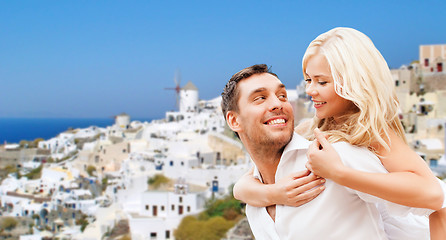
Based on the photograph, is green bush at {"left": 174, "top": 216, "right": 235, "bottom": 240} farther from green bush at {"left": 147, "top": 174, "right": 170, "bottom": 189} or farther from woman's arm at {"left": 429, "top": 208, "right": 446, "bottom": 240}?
woman's arm at {"left": 429, "top": 208, "right": 446, "bottom": 240}

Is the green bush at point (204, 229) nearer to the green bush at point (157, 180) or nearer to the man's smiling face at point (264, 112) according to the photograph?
the green bush at point (157, 180)

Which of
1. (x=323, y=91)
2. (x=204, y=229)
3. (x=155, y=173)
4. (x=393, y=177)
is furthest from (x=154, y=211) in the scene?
(x=393, y=177)

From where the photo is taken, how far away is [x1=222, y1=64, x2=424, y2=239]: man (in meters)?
1.42

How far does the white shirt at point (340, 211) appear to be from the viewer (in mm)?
1366

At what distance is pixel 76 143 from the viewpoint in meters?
33.4

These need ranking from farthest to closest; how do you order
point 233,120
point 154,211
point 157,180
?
point 157,180
point 154,211
point 233,120

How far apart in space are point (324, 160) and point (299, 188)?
138 millimetres

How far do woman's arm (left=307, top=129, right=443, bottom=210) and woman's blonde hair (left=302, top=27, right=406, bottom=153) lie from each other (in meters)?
0.06

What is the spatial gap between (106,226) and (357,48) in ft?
51.6

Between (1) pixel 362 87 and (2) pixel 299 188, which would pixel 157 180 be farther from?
(1) pixel 362 87

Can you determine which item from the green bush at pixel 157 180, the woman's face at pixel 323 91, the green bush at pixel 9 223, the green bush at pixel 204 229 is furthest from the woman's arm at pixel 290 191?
the green bush at pixel 9 223

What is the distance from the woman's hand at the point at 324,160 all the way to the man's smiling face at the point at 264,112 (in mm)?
149

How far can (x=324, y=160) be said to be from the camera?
4.42 ft

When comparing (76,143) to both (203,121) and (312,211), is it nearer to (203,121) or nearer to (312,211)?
(203,121)
